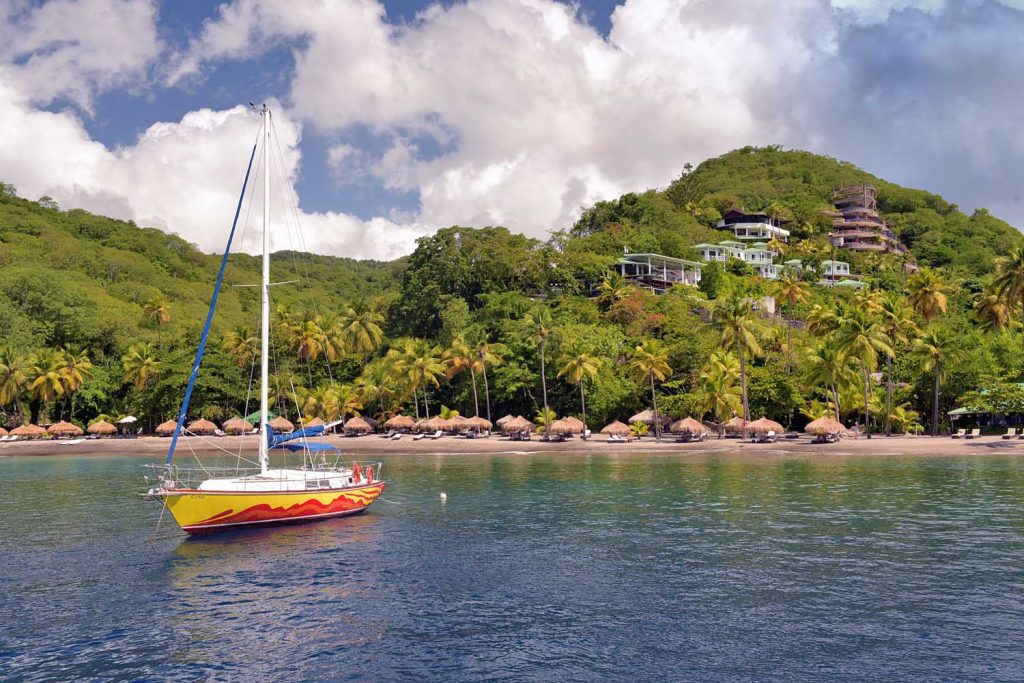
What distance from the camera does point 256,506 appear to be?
30.7 meters

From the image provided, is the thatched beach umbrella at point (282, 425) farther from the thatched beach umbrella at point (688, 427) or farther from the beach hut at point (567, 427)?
the thatched beach umbrella at point (688, 427)

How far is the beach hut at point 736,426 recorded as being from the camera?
2596 inches

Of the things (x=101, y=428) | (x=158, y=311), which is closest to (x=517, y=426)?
(x=101, y=428)

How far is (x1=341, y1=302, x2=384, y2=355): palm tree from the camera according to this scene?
315 ft

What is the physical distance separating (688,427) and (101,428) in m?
63.4

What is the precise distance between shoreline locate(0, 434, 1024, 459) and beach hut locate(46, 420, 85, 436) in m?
1.82

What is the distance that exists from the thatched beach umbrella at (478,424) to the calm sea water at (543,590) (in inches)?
1545

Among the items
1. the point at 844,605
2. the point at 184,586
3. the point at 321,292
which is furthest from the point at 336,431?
the point at 844,605

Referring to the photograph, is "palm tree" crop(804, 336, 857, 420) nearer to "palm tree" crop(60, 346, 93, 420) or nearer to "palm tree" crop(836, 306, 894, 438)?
"palm tree" crop(836, 306, 894, 438)

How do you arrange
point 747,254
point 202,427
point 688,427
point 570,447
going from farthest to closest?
1. point 747,254
2. point 202,427
3. point 570,447
4. point 688,427

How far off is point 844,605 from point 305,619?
13.4m

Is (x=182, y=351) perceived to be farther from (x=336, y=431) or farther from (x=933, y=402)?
(x=933, y=402)

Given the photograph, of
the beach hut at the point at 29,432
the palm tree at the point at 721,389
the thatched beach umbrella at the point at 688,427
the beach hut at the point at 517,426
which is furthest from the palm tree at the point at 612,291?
the beach hut at the point at 29,432

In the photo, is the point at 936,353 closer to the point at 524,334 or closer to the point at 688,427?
the point at 688,427
